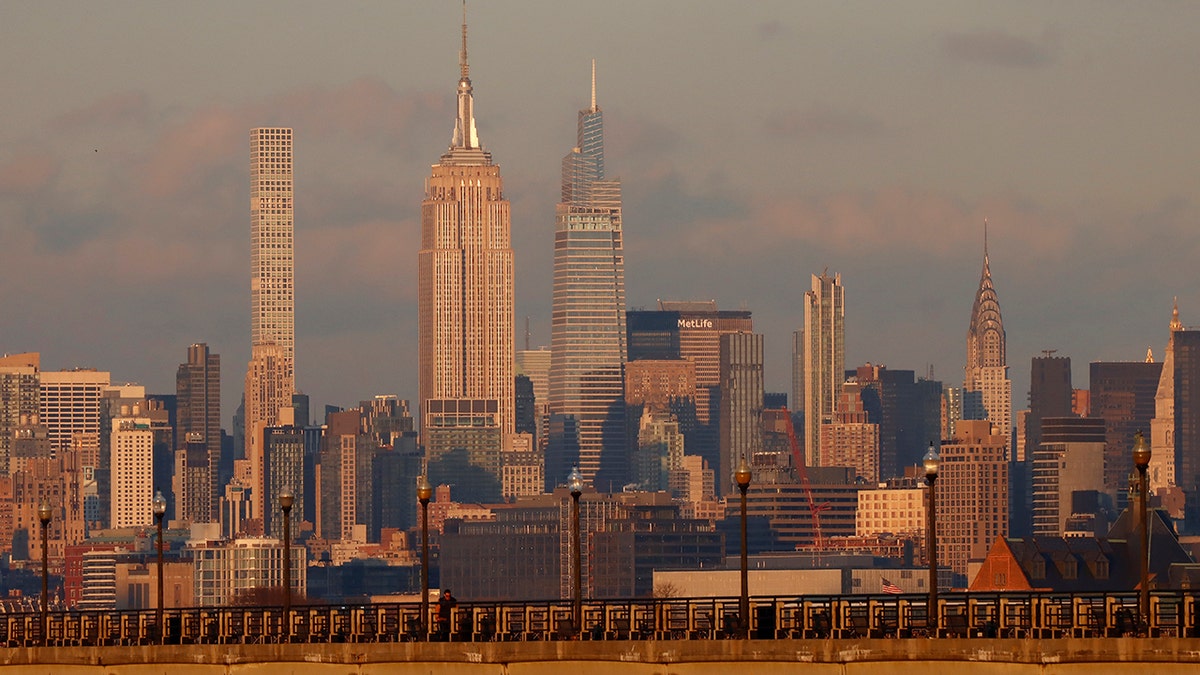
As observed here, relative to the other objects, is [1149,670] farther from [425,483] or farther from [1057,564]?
[1057,564]

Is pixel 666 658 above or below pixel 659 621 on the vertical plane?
below

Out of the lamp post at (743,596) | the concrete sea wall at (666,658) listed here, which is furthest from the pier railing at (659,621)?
the concrete sea wall at (666,658)

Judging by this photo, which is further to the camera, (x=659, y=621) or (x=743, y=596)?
(x=743, y=596)

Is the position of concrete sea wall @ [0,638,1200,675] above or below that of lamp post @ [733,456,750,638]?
below

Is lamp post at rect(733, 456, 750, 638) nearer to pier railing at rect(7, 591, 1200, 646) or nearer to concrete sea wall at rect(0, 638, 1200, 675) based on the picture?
pier railing at rect(7, 591, 1200, 646)

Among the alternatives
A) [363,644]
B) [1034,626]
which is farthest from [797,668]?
[363,644]

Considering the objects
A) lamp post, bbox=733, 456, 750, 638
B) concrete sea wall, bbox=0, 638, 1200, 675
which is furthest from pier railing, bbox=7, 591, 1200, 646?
concrete sea wall, bbox=0, 638, 1200, 675

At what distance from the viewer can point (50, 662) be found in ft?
229

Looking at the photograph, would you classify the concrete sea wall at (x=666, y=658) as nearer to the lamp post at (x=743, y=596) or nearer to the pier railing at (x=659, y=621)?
the pier railing at (x=659, y=621)

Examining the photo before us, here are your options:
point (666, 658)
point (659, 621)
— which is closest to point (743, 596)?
point (659, 621)

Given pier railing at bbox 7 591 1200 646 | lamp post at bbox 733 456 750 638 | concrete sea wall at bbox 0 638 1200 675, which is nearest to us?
concrete sea wall at bbox 0 638 1200 675

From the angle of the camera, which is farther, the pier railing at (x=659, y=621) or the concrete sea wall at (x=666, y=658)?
the pier railing at (x=659, y=621)

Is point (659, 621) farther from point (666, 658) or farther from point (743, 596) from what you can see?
point (666, 658)

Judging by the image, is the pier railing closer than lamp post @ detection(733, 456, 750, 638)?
Yes
